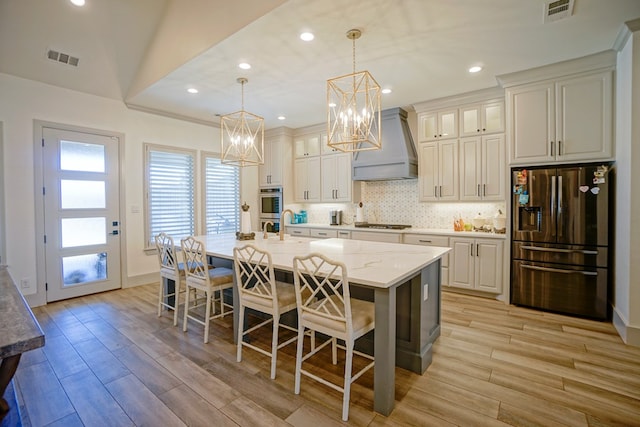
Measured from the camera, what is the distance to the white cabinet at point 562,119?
322 centimetres

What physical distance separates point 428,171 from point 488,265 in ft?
5.14

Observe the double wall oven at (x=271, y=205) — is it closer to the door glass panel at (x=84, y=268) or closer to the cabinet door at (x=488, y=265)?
the door glass panel at (x=84, y=268)

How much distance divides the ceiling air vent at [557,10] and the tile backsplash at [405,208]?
93.1 inches

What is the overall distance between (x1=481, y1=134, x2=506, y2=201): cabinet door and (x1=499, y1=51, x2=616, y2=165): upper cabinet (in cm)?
28

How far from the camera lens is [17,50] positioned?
3398 millimetres

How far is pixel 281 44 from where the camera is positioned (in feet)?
9.41

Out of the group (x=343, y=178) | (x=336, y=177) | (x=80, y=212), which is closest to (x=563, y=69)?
(x=343, y=178)

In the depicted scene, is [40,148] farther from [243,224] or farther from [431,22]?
[431,22]

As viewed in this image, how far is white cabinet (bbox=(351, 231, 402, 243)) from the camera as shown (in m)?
4.55

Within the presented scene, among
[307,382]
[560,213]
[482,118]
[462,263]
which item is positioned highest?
[482,118]

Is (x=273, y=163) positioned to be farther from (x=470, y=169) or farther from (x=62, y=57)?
(x=470, y=169)

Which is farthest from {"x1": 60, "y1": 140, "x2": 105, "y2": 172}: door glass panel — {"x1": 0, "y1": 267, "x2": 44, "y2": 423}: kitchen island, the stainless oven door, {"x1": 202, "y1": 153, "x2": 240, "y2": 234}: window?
the stainless oven door

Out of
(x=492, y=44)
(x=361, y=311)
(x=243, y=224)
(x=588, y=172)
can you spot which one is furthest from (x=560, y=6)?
(x=243, y=224)

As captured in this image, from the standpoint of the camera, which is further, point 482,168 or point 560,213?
point 482,168
